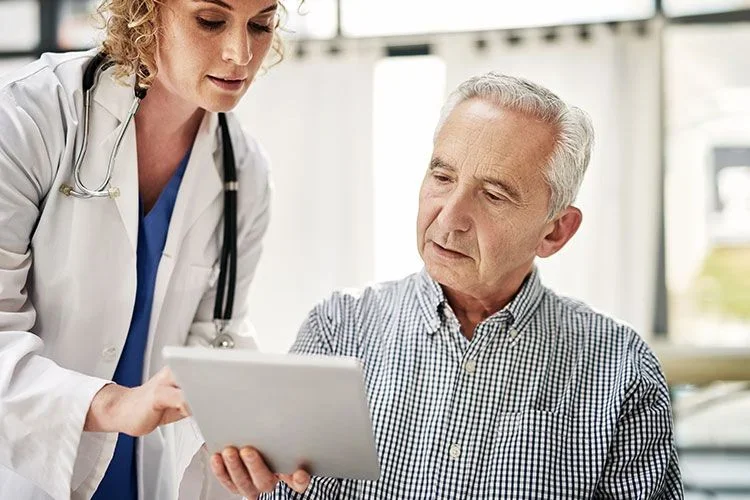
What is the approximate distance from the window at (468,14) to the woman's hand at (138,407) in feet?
9.67

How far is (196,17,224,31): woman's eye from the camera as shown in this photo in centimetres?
154

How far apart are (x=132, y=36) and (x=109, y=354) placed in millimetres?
535

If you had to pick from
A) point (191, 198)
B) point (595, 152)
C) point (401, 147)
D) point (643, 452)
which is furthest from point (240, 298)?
point (595, 152)

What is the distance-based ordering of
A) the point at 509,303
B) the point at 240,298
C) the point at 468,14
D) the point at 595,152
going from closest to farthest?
1. the point at 509,303
2. the point at 240,298
3. the point at 595,152
4. the point at 468,14

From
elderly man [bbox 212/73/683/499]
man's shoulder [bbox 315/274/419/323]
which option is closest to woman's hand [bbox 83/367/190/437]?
elderly man [bbox 212/73/683/499]

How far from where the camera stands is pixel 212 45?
155cm

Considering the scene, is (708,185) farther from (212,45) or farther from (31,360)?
(31,360)

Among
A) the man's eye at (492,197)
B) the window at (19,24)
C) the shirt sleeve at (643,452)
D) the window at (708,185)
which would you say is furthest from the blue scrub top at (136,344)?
the window at (19,24)

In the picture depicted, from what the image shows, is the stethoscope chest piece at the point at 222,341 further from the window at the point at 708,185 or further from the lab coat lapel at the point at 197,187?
the window at the point at 708,185

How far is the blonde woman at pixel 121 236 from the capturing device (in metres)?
1.50

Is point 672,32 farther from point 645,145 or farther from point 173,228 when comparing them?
point 173,228

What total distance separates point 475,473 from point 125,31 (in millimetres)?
921

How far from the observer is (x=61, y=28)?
179 inches

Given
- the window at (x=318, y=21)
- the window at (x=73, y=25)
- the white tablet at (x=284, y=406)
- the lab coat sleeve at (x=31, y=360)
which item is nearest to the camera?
the white tablet at (x=284, y=406)
